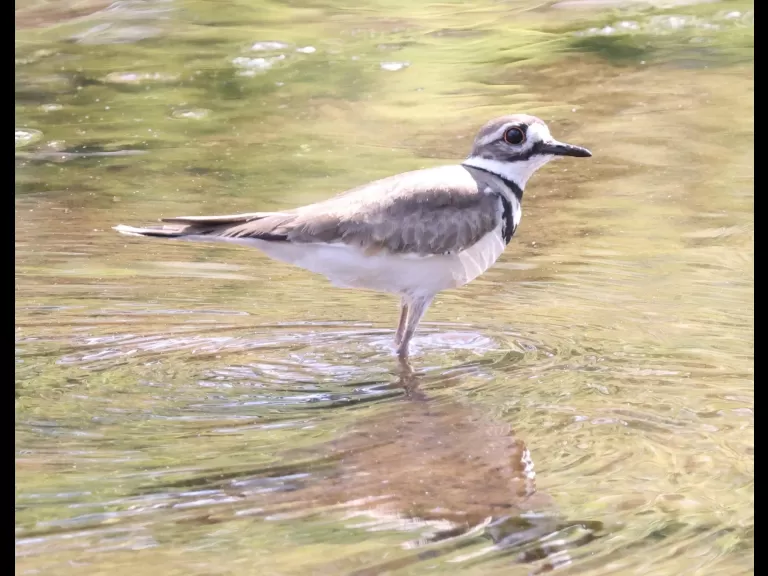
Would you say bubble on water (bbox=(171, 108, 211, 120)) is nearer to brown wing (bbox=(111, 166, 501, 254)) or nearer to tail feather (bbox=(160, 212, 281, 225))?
brown wing (bbox=(111, 166, 501, 254))

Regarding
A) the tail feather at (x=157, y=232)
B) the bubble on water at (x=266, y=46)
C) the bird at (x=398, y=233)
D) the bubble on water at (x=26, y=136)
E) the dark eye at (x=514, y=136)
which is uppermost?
the dark eye at (x=514, y=136)

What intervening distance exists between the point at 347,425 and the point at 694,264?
9.48 ft

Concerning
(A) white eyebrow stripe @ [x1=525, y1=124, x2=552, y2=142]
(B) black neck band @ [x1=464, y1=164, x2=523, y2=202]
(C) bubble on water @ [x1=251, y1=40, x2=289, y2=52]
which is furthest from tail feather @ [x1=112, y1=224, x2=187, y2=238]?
(C) bubble on water @ [x1=251, y1=40, x2=289, y2=52]

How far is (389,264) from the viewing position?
5.30 metres

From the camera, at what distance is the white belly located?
525 cm

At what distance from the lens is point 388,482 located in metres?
3.91

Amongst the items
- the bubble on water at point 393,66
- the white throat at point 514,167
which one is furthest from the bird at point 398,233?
the bubble on water at point 393,66

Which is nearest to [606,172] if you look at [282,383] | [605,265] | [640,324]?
[605,265]

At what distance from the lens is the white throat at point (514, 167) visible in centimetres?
570

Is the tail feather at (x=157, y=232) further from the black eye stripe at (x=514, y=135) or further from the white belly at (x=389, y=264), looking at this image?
the black eye stripe at (x=514, y=135)

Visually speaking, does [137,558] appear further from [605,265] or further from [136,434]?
[605,265]

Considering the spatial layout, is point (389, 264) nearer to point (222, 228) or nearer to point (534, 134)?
point (222, 228)

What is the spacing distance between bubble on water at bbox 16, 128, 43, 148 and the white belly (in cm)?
429

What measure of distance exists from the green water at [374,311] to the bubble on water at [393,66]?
0.02 m
